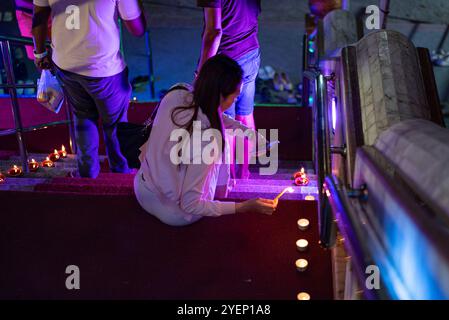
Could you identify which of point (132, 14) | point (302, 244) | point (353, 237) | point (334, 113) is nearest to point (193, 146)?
point (302, 244)

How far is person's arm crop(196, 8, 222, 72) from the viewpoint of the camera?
2.85 meters

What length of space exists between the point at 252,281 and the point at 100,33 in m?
1.93

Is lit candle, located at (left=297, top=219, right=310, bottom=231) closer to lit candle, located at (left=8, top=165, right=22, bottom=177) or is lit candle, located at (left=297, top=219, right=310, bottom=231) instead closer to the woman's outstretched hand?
the woman's outstretched hand

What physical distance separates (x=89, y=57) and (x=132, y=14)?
1.38 ft

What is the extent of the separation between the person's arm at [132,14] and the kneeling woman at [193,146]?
3.59ft

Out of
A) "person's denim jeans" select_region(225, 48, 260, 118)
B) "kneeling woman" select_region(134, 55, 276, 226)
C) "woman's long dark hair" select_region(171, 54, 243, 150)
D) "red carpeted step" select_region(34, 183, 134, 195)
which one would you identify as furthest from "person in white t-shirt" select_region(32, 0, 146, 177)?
"woman's long dark hair" select_region(171, 54, 243, 150)

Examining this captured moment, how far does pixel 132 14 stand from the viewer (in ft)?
9.52

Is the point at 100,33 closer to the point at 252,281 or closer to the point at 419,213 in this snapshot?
the point at 252,281

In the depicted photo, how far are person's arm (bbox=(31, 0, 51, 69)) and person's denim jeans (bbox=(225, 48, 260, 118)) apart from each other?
1382 millimetres

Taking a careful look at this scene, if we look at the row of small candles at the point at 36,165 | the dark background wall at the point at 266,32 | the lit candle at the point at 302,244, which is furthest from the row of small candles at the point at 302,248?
the dark background wall at the point at 266,32

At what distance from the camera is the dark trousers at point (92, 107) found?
293cm

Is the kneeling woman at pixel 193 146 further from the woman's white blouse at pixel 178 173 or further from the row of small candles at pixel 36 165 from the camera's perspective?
the row of small candles at pixel 36 165
